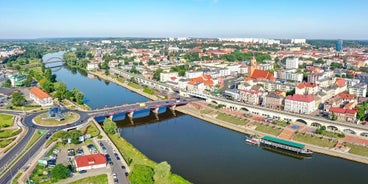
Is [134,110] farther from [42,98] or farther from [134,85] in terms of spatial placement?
[134,85]

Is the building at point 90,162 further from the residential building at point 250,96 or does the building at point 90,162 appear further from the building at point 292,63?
the building at point 292,63

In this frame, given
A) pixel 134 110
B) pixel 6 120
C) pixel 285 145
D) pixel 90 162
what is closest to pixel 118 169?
pixel 90 162

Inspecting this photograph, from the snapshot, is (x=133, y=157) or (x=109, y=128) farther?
(x=109, y=128)

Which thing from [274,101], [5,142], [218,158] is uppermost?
[274,101]

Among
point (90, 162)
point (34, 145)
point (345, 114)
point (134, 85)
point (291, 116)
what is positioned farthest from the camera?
point (134, 85)

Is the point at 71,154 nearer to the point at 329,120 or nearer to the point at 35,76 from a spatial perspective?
the point at 329,120

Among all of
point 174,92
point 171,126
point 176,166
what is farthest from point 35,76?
point 176,166

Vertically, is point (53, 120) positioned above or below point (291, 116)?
above
